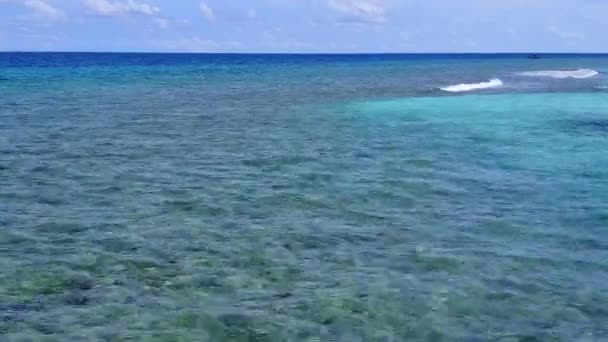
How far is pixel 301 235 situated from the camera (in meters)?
13.3

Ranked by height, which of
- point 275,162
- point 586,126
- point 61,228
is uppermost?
point 586,126

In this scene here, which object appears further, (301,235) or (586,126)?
(586,126)

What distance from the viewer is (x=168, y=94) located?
4909cm

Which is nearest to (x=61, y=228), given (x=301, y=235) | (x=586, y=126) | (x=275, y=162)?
(x=301, y=235)

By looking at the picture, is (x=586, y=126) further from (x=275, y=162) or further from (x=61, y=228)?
(x=61, y=228)

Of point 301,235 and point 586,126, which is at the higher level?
point 586,126

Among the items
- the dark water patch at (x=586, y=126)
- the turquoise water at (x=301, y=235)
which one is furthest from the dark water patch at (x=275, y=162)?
the dark water patch at (x=586, y=126)

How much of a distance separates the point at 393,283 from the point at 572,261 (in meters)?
3.29

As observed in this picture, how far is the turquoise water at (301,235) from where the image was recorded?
31.1 ft

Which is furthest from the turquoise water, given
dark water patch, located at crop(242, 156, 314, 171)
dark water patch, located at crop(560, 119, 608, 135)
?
dark water patch, located at crop(560, 119, 608, 135)

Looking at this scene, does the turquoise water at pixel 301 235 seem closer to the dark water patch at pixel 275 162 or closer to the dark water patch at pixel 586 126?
the dark water patch at pixel 275 162

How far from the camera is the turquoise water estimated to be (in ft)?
31.1

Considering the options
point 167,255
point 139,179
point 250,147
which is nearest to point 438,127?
point 250,147

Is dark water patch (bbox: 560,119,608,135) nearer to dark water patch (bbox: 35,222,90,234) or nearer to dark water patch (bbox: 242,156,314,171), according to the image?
dark water patch (bbox: 242,156,314,171)
